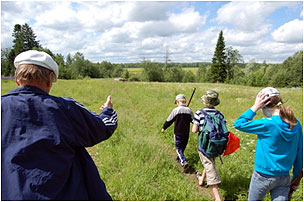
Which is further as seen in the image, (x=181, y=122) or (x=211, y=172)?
(x=181, y=122)

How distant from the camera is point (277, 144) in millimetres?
2582

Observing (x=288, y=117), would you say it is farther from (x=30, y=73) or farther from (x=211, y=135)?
(x=30, y=73)

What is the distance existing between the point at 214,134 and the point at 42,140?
322cm

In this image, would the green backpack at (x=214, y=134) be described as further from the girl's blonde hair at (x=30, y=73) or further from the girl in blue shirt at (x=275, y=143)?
the girl's blonde hair at (x=30, y=73)

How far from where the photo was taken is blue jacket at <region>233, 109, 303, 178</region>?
8.29 ft

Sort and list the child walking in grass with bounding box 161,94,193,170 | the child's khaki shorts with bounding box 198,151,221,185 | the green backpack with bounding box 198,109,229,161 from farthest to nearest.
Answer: the child walking in grass with bounding box 161,94,193,170, the child's khaki shorts with bounding box 198,151,221,185, the green backpack with bounding box 198,109,229,161

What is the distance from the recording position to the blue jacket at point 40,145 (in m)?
1.38

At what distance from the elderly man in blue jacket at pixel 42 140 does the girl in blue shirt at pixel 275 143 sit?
2.37 metres

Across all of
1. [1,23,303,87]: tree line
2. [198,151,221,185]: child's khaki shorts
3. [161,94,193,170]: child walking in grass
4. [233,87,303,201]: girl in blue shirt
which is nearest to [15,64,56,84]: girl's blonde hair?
[233,87,303,201]: girl in blue shirt

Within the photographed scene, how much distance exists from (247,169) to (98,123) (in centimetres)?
453

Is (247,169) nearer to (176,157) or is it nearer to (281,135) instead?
(176,157)

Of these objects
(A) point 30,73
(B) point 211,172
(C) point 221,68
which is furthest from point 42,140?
(C) point 221,68

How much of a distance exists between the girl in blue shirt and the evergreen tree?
59233 millimetres

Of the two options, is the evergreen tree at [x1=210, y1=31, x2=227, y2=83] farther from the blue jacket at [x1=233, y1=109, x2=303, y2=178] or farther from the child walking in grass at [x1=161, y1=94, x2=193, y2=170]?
the blue jacket at [x1=233, y1=109, x2=303, y2=178]
